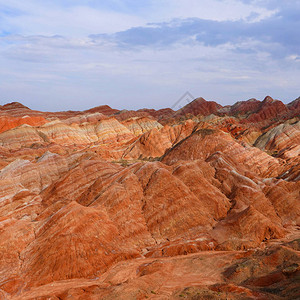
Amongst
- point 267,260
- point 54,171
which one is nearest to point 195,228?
point 267,260

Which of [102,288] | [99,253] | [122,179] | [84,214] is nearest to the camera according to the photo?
[102,288]

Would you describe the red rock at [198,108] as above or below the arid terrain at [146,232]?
above

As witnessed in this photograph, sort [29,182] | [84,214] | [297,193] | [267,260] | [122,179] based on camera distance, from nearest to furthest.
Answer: [267,260] < [84,214] < [122,179] < [297,193] < [29,182]

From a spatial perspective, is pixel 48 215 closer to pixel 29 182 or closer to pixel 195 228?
pixel 29 182

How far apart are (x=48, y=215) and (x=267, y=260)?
2385 centimetres

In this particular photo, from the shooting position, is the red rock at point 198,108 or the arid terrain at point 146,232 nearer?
the arid terrain at point 146,232

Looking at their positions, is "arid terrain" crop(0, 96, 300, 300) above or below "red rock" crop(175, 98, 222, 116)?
below

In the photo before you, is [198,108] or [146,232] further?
[198,108]

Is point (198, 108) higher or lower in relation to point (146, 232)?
higher

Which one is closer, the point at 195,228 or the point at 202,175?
the point at 195,228

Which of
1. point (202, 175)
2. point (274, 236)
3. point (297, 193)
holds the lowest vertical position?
point (274, 236)

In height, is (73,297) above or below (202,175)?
below

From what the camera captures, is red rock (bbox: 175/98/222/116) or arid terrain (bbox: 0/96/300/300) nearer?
arid terrain (bbox: 0/96/300/300)

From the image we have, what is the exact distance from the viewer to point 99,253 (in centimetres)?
3069
